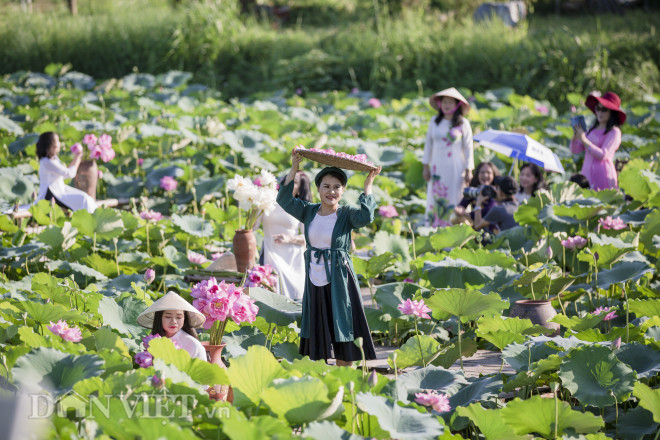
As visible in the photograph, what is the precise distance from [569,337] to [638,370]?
10.3 inches

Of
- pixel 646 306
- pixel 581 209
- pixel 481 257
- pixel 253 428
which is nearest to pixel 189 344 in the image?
pixel 253 428

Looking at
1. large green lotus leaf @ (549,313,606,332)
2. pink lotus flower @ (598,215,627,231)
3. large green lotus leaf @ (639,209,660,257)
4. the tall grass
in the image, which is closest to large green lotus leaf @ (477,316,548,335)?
large green lotus leaf @ (549,313,606,332)

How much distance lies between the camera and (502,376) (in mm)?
2922

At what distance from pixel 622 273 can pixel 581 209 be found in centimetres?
92

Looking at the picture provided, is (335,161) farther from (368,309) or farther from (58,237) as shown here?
(58,237)

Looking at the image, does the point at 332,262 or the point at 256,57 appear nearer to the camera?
the point at 332,262

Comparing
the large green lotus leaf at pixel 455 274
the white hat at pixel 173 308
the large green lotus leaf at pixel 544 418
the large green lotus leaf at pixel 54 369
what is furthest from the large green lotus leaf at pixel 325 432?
the large green lotus leaf at pixel 455 274

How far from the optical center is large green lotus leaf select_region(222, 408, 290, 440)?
1936 mm

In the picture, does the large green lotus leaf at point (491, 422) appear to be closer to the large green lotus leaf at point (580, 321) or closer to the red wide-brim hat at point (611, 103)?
the large green lotus leaf at point (580, 321)

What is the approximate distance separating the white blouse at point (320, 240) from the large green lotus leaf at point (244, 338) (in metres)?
0.34

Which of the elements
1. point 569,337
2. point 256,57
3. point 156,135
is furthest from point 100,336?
point 256,57

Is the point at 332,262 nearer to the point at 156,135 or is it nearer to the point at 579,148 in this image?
the point at 579,148

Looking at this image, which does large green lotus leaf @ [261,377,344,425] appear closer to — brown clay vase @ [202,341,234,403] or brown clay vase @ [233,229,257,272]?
brown clay vase @ [202,341,234,403]

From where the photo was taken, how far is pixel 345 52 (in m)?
12.1
